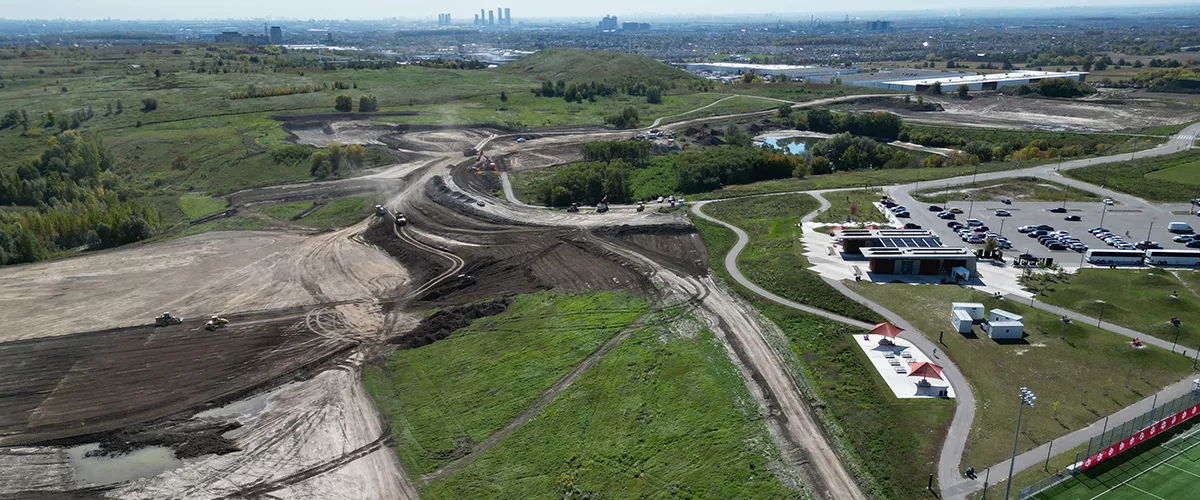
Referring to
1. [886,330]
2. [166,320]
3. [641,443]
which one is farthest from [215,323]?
[886,330]

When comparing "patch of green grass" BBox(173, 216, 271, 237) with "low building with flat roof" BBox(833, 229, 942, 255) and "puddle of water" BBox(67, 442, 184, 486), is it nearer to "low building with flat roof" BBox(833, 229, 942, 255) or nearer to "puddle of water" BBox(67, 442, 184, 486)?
"puddle of water" BBox(67, 442, 184, 486)

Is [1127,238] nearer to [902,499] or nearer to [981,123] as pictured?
[902,499]

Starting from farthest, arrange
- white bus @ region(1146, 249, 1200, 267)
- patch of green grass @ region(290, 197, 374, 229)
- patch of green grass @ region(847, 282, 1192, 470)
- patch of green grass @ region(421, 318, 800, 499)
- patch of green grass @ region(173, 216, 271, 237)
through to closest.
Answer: patch of green grass @ region(290, 197, 374, 229) → patch of green grass @ region(173, 216, 271, 237) → white bus @ region(1146, 249, 1200, 267) → patch of green grass @ region(847, 282, 1192, 470) → patch of green grass @ region(421, 318, 800, 499)

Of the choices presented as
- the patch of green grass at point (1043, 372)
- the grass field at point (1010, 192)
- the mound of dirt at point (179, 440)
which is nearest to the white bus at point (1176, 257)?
the patch of green grass at point (1043, 372)

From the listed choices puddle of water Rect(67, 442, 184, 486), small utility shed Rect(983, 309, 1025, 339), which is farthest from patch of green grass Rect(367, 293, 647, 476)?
small utility shed Rect(983, 309, 1025, 339)

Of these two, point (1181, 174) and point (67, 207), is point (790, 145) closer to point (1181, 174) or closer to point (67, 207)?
point (1181, 174)

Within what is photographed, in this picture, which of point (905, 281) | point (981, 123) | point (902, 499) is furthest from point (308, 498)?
point (981, 123)

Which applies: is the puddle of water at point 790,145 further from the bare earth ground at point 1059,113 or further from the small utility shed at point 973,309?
the small utility shed at point 973,309
